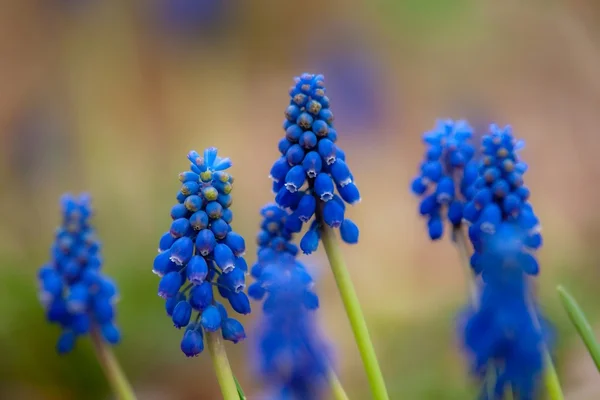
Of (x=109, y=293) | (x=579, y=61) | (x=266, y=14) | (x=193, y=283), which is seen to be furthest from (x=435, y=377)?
(x=266, y=14)

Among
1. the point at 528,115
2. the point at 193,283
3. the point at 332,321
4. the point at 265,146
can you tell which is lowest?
the point at 332,321

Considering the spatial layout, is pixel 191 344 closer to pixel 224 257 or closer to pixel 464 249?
pixel 224 257

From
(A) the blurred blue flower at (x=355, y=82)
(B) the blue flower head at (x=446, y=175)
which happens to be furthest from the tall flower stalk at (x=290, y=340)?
(A) the blurred blue flower at (x=355, y=82)

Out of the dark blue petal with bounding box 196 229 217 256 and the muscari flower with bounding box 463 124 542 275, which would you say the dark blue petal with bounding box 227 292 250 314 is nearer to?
the dark blue petal with bounding box 196 229 217 256

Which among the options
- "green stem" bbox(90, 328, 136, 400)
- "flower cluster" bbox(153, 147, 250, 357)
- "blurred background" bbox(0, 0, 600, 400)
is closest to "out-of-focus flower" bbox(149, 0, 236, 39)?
"blurred background" bbox(0, 0, 600, 400)

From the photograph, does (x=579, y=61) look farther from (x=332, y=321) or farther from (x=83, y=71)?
(x=83, y=71)

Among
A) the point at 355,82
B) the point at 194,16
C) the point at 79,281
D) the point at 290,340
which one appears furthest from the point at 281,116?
the point at 290,340
